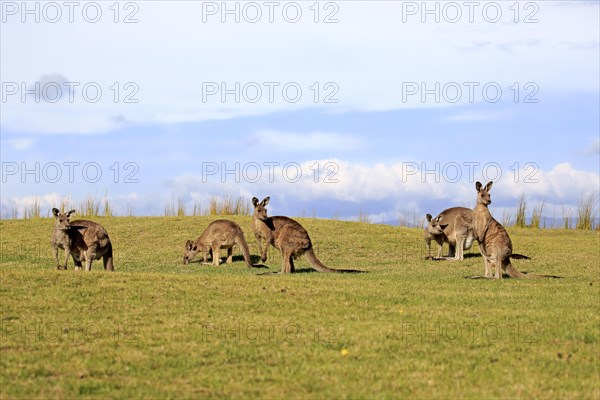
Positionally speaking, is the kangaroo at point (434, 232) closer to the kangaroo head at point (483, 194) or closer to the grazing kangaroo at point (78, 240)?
the kangaroo head at point (483, 194)

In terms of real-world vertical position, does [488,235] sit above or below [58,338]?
above

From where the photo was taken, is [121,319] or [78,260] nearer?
[121,319]

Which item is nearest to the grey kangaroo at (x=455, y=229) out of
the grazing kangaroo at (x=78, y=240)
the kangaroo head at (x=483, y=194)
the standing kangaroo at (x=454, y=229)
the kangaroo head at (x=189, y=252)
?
the standing kangaroo at (x=454, y=229)

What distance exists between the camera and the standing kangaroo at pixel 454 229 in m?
22.0

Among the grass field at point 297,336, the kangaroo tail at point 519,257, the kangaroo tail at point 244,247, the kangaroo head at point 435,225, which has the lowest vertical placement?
the grass field at point 297,336

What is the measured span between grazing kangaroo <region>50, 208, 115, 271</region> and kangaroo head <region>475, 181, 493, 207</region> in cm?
846

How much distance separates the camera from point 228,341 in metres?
9.81

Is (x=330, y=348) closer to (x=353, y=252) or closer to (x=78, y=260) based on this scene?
(x=78, y=260)

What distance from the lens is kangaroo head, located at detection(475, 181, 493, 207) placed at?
17859mm

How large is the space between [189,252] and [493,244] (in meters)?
8.86

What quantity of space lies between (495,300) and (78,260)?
9245 mm

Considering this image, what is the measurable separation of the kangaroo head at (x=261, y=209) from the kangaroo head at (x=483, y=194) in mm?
5171

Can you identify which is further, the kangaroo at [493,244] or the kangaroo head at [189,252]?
the kangaroo head at [189,252]

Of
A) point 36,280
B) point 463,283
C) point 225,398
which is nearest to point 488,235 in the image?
point 463,283
